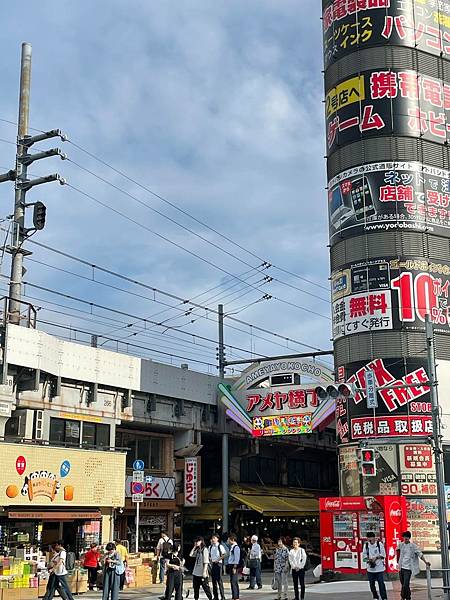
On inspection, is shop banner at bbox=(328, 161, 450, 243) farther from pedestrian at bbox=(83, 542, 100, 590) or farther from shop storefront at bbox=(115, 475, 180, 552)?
pedestrian at bbox=(83, 542, 100, 590)

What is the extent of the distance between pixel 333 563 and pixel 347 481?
13.7ft

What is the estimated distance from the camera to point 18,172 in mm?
30141

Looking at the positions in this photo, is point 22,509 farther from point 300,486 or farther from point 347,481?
point 300,486

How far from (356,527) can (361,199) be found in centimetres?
1300

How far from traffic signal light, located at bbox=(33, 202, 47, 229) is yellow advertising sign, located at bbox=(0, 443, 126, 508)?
7.62m

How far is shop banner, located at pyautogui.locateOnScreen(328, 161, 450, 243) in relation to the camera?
3256cm

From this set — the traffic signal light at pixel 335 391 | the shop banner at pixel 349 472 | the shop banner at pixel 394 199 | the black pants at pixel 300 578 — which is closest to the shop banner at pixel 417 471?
the shop banner at pixel 349 472

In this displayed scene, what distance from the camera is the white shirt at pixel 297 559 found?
68.6 ft

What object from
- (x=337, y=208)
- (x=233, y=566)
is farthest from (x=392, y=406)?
(x=233, y=566)

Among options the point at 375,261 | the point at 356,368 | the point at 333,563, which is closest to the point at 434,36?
the point at 375,261

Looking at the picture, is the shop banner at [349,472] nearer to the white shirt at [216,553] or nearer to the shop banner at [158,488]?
the shop banner at [158,488]

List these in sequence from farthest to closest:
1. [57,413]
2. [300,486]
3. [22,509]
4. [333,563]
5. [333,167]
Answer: [300,486]
[333,167]
[57,413]
[333,563]
[22,509]

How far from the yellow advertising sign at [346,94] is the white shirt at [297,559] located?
20.0m

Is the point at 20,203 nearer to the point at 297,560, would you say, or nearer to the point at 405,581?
the point at 297,560
